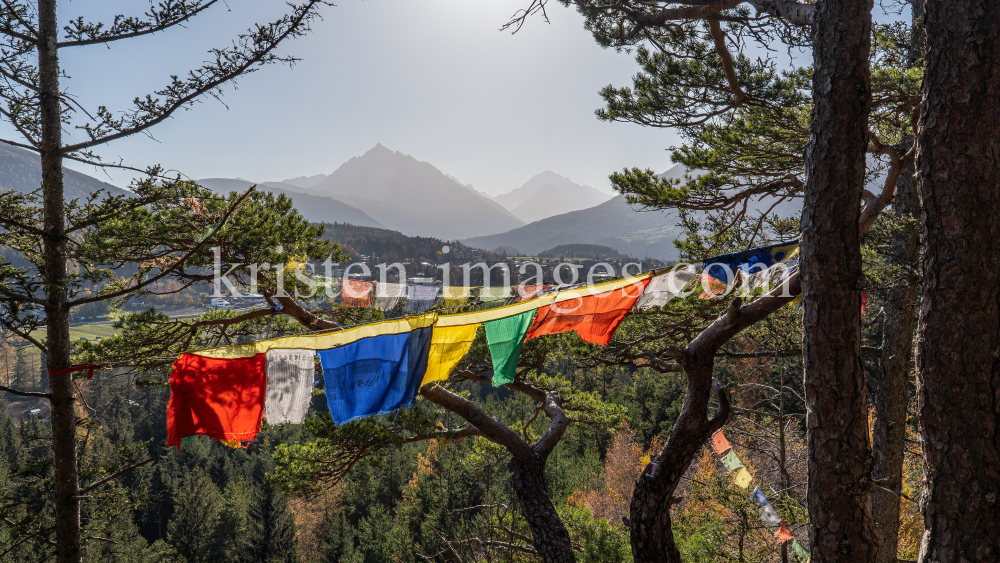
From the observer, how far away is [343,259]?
5816 mm

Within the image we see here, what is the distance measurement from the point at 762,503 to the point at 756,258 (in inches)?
121

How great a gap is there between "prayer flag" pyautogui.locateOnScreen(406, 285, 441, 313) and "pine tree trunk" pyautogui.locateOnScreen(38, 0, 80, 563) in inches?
164

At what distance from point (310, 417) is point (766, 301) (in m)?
5.79

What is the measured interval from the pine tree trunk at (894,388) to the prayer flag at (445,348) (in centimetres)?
476

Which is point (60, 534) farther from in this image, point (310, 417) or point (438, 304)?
point (438, 304)

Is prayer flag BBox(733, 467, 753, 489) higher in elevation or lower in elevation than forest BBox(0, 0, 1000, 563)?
lower

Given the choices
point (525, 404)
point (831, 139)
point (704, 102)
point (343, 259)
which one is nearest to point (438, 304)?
point (343, 259)

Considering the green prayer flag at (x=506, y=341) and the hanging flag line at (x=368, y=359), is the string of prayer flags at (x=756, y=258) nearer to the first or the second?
the hanging flag line at (x=368, y=359)

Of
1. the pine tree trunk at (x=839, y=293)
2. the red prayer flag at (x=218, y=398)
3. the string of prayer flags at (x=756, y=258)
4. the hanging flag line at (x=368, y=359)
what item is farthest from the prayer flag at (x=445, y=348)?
the pine tree trunk at (x=839, y=293)

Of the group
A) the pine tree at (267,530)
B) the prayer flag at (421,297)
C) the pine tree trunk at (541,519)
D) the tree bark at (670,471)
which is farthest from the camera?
the pine tree at (267,530)

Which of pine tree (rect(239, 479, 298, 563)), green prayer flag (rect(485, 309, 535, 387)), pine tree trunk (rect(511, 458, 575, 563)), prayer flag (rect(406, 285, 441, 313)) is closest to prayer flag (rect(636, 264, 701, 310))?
green prayer flag (rect(485, 309, 535, 387))

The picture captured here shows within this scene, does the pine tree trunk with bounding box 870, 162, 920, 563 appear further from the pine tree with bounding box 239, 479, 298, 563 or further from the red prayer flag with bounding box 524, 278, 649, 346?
the pine tree with bounding box 239, 479, 298, 563

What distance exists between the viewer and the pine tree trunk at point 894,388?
204 inches

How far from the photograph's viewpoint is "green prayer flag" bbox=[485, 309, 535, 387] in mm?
4457
